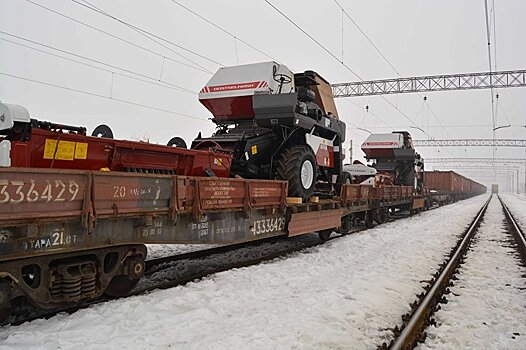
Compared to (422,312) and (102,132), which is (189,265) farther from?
(422,312)

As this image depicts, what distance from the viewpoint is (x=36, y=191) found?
3375mm

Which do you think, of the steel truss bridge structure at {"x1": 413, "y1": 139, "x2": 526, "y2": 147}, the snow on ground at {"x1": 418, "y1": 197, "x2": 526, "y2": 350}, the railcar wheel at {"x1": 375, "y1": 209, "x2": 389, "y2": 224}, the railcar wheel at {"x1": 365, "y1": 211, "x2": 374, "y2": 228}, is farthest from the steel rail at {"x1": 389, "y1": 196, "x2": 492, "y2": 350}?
the steel truss bridge structure at {"x1": 413, "y1": 139, "x2": 526, "y2": 147}

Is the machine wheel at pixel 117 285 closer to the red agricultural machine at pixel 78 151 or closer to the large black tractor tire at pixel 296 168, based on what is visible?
the red agricultural machine at pixel 78 151

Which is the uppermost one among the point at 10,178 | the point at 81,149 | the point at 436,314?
the point at 81,149

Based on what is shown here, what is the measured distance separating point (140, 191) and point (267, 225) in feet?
9.99

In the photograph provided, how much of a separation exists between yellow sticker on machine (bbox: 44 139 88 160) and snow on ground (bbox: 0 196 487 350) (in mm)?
1641

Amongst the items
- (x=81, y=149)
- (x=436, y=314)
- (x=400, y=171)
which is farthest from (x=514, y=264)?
(x=400, y=171)

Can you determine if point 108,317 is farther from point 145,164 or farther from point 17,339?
point 145,164

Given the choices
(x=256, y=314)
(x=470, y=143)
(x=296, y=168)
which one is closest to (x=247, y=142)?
(x=296, y=168)

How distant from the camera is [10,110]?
392 centimetres

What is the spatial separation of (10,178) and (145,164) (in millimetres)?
2229

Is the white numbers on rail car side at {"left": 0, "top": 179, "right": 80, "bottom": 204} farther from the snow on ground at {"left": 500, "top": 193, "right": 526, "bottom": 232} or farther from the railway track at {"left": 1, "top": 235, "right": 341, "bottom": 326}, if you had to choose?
the snow on ground at {"left": 500, "top": 193, "right": 526, "bottom": 232}

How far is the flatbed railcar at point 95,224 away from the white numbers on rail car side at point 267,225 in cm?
30

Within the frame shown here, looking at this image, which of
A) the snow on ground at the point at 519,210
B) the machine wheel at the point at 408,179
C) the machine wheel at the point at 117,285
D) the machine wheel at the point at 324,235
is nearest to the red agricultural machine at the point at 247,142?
the machine wheel at the point at 324,235
